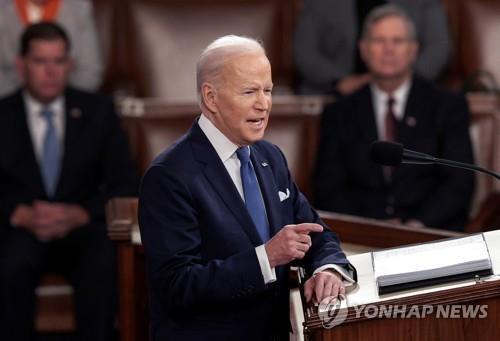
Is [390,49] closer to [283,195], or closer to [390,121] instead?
[390,121]

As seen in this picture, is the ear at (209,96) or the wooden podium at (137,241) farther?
the wooden podium at (137,241)

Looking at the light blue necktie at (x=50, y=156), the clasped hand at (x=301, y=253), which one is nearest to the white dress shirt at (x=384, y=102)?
the light blue necktie at (x=50, y=156)

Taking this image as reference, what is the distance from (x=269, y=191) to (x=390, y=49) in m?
1.91

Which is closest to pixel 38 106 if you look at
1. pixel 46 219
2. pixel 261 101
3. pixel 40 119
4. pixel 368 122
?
pixel 40 119

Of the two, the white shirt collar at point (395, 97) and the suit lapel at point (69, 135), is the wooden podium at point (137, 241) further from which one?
the white shirt collar at point (395, 97)

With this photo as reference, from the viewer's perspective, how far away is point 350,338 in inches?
63.2

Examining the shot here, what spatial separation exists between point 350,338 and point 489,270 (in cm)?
27

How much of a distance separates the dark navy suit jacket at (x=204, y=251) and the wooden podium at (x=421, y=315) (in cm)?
19

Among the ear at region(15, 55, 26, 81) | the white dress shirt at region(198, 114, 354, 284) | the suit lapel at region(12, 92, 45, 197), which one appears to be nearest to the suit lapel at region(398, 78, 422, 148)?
the suit lapel at region(12, 92, 45, 197)

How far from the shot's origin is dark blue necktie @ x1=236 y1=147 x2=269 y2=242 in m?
1.88

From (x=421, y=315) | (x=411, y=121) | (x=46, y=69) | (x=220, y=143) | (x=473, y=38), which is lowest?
(x=421, y=315)

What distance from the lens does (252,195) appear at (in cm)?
189

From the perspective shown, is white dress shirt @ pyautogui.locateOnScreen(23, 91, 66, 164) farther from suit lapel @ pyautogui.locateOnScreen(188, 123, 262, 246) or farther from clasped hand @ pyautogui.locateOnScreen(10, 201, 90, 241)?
suit lapel @ pyautogui.locateOnScreen(188, 123, 262, 246)

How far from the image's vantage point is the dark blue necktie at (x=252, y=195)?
6.17 ft
